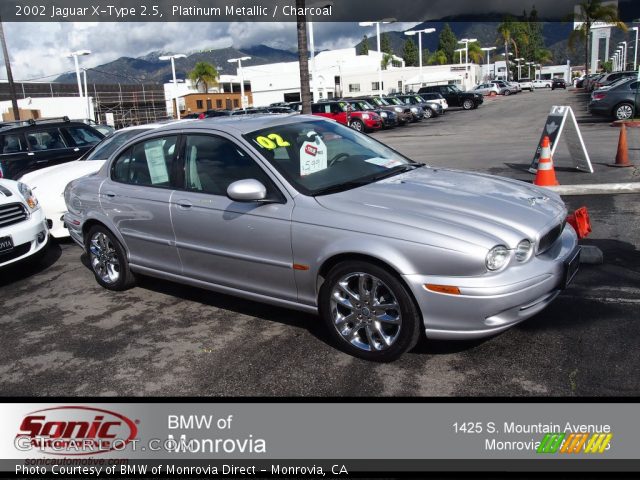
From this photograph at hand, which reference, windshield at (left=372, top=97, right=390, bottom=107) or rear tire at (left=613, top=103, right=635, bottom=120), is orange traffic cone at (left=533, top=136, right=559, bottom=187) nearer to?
rear tire at (left=613, top=103, right=635, bottom=120)

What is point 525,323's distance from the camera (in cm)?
434

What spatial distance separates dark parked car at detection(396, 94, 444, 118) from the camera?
1318 inches

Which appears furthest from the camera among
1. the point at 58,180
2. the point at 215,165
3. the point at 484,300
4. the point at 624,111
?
the point at 624,111

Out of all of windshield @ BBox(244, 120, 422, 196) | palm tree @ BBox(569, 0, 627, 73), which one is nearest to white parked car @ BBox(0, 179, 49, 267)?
windshield @ BBox(244, 120, 422, 196)

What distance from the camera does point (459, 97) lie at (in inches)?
1615

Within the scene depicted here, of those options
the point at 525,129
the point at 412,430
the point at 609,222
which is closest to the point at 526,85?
the point at 525,129

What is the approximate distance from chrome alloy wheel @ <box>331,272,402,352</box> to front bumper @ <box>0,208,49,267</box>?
4.12 meters

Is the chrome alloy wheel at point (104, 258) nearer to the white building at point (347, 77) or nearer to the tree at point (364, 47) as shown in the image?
the white building at point (347, 77)

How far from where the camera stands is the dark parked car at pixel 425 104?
33484 mm

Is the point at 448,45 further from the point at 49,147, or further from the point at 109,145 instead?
the point at 109,145

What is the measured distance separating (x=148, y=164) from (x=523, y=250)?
3.39 m

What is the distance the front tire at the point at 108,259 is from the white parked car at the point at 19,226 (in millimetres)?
929

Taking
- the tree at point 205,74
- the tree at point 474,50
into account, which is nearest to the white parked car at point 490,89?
the tree at point 205,74

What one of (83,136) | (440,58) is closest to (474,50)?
(440,58)
